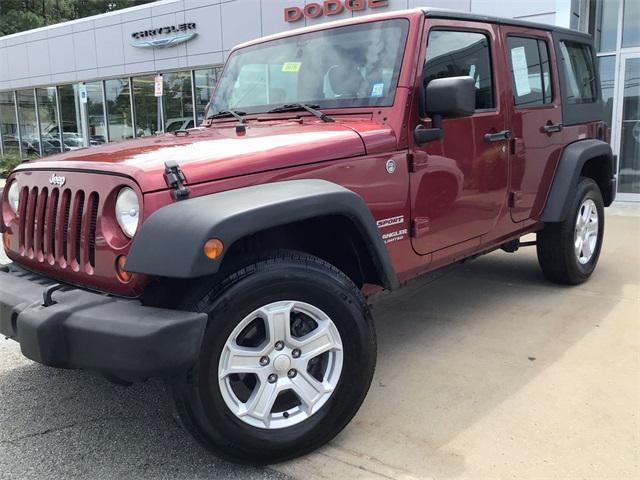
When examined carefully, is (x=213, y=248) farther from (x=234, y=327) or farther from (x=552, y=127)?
(x=552, y=127)

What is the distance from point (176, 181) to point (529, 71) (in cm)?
306

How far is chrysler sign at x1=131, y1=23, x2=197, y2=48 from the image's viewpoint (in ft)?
47.5

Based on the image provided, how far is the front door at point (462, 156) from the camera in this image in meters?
3.27

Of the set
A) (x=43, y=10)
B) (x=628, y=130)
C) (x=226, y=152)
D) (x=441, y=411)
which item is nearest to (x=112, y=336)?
A: (x=226, y=152)

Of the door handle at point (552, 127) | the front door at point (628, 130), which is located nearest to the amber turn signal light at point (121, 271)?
the door handle at point (552, 127)

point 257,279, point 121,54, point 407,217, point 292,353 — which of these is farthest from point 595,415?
point 121,54

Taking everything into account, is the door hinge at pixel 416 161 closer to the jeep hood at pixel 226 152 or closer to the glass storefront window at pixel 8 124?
the jeep hood at pixel 226 152

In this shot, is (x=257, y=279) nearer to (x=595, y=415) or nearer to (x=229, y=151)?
(x=229, y=151)

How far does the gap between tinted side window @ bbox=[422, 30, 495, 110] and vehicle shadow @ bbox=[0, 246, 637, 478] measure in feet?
5.12

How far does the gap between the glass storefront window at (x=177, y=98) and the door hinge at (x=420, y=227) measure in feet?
41.9

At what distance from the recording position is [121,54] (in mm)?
16625

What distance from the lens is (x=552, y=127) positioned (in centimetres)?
442

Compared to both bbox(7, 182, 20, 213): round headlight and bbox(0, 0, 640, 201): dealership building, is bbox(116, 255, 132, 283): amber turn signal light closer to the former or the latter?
bbox(7, 182, 20, 213): round headlight

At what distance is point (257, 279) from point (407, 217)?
115cm
